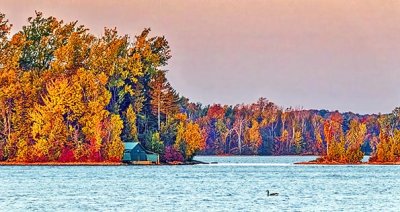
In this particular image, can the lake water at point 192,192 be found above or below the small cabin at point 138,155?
below

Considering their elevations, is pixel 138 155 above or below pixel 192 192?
above

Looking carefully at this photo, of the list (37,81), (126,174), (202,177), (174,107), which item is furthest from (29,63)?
(202,177)

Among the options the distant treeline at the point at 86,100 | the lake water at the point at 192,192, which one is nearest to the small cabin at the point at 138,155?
the distant treeline at the point at 86,100

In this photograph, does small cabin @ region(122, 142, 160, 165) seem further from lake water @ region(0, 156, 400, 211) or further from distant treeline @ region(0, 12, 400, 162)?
lake water @ region(0, 156, 400, 211)

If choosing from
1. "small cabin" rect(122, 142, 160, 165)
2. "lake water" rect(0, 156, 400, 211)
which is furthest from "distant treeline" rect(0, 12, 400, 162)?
"lake water" rect(0, 156, 400, 211)

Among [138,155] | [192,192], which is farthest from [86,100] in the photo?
[192,192]

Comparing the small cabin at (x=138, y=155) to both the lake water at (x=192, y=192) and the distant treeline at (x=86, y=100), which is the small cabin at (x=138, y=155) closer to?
the distant treeline at (x=86, y=100)

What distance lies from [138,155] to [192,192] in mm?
54694

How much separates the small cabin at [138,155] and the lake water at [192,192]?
53.9 ft

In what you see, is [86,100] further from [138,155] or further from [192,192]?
[192,192]

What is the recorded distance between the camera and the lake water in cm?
6662

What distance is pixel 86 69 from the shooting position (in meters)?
135

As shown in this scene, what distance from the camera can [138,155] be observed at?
136 m

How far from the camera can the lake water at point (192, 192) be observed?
6662 centimetres
